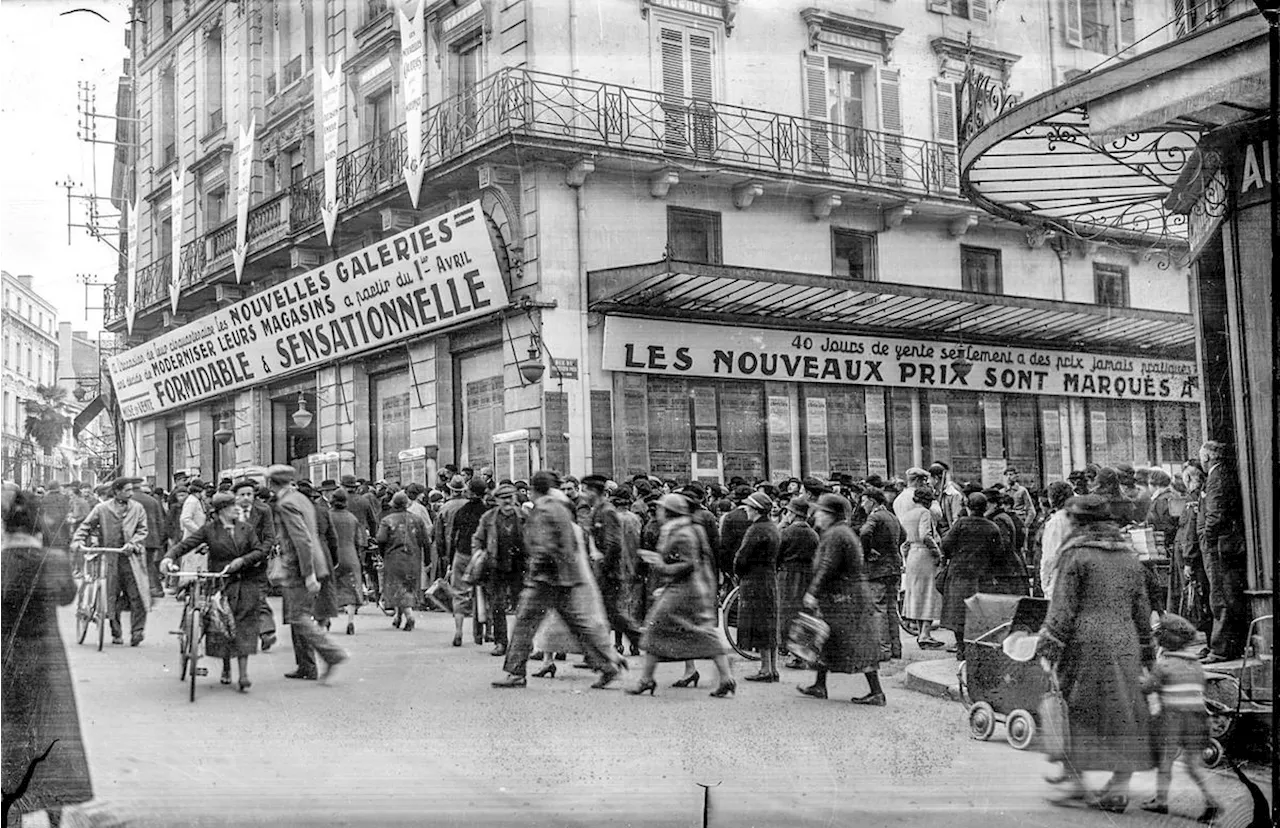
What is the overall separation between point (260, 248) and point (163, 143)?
1.50m

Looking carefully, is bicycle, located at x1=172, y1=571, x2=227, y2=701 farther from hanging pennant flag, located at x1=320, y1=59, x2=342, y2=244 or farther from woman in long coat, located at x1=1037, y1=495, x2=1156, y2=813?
woman in long coat, located at x1=1037, y1=495, x2=1156, y2=813

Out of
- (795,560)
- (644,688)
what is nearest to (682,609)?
(644,688)

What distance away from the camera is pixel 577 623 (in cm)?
815

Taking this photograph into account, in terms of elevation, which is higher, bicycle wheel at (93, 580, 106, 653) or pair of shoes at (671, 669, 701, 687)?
bicycle wheel at (93, 580, 106, 653)

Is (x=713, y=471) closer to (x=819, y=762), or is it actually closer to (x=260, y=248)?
(x=260, y=248)

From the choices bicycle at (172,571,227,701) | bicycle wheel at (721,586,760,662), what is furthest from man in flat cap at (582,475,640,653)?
bicycle at (172,571,227,701)

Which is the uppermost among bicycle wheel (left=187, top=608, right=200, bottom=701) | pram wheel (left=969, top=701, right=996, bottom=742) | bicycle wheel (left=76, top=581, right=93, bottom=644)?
bicycle wheel (left=76, top=581, right=93, bottom=644)

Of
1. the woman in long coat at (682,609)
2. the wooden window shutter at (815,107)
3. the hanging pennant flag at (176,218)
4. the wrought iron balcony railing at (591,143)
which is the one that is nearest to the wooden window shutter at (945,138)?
the wrought iron balcony railing at (591,143)

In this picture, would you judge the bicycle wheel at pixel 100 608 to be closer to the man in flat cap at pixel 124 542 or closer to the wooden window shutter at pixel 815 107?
the man in flat cap at pixel 124 542

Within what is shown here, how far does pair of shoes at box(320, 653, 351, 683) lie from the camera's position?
774 centimetres

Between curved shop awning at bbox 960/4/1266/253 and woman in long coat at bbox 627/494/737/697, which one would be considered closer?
curved shop awning at bbox 960/4/1266/253

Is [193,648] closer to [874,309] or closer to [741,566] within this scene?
[741,566]

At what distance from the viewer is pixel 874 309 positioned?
8.23 metres

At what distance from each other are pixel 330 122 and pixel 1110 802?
5.82 m
